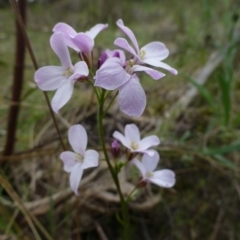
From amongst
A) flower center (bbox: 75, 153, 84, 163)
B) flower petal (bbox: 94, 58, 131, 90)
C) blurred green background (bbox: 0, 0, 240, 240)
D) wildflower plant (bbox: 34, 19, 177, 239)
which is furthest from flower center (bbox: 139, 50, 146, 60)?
blurred green background (bbox: 0, 0, 240, 240)

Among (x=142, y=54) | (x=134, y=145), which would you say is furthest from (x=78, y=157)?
(x=142, y=54)

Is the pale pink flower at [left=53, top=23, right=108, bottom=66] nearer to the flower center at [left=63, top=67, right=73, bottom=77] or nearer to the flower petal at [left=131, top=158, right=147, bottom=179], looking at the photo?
the flower center at [left=63, top=67, right=73, bottom=77]

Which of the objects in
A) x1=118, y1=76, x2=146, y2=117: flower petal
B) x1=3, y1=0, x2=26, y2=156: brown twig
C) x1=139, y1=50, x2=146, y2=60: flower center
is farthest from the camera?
x1=3, y1=0, x2=26, y2=156: brown twig

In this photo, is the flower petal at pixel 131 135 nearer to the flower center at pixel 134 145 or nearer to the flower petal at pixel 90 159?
the flower center at pixel 134 145

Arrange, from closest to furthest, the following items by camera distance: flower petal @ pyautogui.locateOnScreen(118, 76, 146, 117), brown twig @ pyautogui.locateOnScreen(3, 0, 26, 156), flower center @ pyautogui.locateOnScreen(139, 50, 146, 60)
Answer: flower petal @ pyautogui.locateOnScreen(118, 76, 146, 117) < flower center @ pyautogui.locateOnScreen(139, 50, 146, 60) < brown twig @ pyautogui.locateOnScreen(3, 0, 26, 156)

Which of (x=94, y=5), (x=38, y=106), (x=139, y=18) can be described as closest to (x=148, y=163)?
(x=38, y=106)

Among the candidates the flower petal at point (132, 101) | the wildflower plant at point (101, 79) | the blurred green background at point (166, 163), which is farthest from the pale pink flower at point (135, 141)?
the blurred green background at point (166, 163)

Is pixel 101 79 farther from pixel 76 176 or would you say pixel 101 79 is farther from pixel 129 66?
pixel 76 176
